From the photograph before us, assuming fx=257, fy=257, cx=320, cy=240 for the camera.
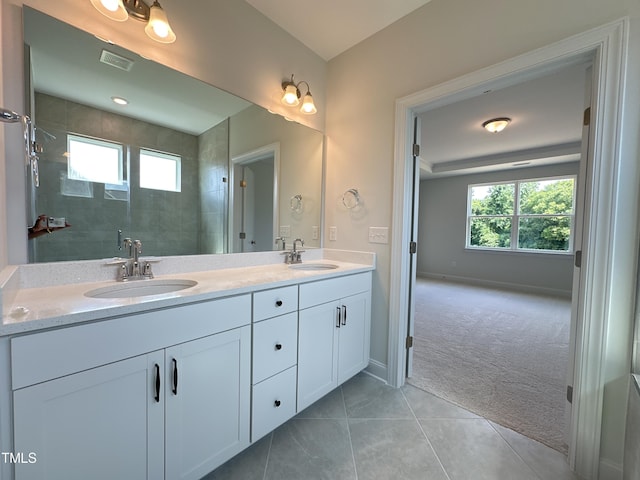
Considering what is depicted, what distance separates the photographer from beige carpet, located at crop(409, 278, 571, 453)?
168 cm

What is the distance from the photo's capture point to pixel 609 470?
120cm

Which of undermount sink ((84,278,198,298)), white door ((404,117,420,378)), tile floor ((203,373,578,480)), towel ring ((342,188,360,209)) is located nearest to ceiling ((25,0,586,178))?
white door ((404,117,420,378))

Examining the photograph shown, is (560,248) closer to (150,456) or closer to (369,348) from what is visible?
A: (369,348)

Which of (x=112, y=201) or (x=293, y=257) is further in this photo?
(x=293, y=257)

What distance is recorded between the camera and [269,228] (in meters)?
2.09

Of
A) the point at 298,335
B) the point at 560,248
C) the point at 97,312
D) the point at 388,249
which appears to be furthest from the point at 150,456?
the point at 560,248

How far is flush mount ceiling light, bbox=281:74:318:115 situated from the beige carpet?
237cm

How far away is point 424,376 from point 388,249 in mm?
1080

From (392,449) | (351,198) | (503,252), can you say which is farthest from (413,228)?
(503,252)

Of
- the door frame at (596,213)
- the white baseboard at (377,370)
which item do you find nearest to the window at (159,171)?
the white baseboard at (377,370)

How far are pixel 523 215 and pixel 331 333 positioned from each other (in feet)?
18.3

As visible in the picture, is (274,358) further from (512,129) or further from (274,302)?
(512,129)

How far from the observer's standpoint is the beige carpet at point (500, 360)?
1.68 meters

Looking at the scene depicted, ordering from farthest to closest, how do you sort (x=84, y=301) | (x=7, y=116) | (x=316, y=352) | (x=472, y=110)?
(x=472, y=110), (x=316, y=352), (x=84, y=301), (x=7, y=116)
